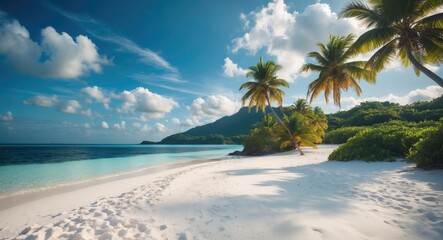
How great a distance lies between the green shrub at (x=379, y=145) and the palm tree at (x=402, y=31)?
2.94 meters

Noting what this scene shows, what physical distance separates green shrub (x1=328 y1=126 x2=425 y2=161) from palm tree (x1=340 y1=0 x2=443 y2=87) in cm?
294

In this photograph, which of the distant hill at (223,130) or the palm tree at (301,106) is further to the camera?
the distant hill at (223,130)

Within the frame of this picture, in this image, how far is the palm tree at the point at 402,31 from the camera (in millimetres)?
8172

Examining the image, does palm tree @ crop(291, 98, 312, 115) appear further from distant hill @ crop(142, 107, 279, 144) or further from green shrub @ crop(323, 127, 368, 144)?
distant hill @ crop(142, 107, 279, 144)

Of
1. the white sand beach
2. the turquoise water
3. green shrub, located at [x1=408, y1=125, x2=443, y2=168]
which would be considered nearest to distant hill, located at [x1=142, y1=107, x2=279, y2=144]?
the turquoise water

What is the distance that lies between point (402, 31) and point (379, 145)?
17.9 ft

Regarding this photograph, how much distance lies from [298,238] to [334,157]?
983 centimetres

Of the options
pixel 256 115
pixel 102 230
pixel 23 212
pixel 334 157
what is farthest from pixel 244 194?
pixel 256 115

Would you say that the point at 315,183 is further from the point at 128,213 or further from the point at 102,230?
the point at 102,230

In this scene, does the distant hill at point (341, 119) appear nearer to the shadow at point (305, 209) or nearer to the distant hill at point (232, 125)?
the distant hill at point (232, 125)

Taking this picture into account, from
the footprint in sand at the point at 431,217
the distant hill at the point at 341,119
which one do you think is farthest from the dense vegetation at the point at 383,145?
the distant hill at the point at 341,119

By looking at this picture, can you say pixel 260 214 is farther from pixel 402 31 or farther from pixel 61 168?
pixel 61 168

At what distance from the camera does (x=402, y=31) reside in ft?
29.1

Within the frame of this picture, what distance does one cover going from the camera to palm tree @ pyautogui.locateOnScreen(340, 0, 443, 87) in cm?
817
